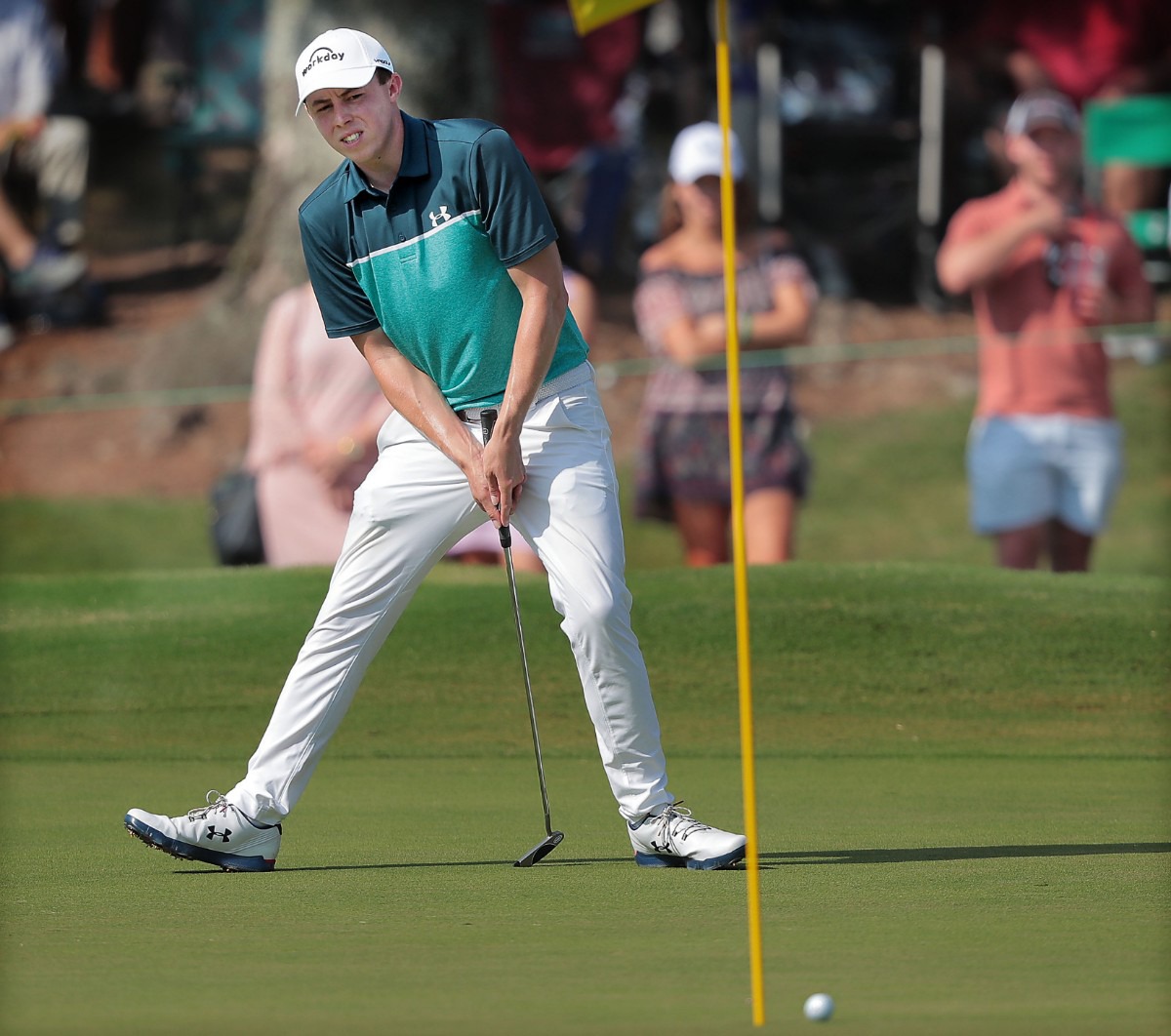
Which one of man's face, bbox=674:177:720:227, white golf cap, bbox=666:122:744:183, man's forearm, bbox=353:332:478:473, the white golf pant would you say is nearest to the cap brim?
man's forearm, bbox=353:332:478:473

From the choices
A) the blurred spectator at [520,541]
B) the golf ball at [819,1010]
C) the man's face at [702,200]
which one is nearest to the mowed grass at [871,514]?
the blurred spectator at [520,541]

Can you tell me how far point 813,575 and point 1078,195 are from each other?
2687 millimetres

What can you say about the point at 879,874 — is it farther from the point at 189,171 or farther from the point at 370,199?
the point at 189,171

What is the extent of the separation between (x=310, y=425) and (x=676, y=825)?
4941 mm

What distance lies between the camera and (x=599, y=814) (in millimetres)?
6094

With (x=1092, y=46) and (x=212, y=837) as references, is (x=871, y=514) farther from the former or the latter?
(x=212, y=837)

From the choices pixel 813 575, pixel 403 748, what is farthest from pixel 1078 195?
pixel 403 748

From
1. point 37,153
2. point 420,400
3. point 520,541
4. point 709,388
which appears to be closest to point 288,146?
point 37,153

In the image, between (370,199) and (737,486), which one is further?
(370,199)

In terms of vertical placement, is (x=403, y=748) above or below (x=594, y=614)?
below

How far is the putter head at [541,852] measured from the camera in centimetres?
516

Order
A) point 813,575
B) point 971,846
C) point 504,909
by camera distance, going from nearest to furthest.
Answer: point 504,909, point 971,846, point 813,575

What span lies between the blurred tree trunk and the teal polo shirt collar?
10.3 metres

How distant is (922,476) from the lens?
52.4 feet
